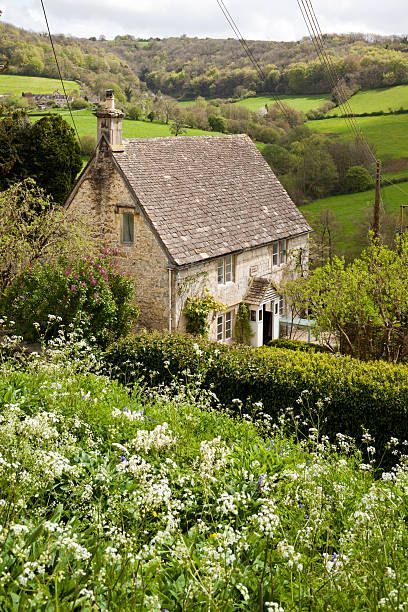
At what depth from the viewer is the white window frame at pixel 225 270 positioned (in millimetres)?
25734

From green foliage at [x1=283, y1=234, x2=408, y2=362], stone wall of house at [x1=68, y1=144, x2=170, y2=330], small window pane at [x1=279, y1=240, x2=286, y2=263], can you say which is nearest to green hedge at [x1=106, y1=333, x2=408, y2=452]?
green foliage at [x1=283, y1=234, x2=408, y2=362]

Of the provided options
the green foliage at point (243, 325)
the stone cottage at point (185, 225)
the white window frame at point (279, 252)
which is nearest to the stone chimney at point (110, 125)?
the stone cottage at point (185, 225)

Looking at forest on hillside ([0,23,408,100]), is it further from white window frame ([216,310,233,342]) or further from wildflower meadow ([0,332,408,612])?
wildflower meadow ([0,332,408,612])

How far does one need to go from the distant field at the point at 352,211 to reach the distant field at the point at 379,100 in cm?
1396

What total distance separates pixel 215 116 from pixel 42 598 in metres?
51.3

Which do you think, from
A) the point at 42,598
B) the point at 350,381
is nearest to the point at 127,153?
the point at 350,381

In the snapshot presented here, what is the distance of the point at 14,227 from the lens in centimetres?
2295

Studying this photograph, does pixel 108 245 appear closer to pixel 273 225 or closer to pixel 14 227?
pixel 14 227

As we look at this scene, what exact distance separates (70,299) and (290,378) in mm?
7282

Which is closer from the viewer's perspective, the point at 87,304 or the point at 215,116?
the point at 87,304

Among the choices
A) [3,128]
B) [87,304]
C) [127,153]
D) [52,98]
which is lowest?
[87,304]

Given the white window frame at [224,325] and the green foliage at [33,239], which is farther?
the white window frame at [224,325]

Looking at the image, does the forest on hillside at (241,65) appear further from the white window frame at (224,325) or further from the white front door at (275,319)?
the white window frame at (224,325)

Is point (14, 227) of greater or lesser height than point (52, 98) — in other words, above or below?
below
